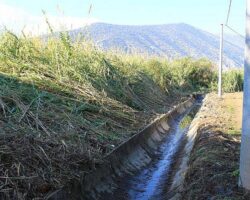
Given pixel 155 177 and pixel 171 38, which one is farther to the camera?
pixel 171 38

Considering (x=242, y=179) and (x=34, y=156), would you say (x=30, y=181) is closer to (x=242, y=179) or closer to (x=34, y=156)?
(x=34, y=156)

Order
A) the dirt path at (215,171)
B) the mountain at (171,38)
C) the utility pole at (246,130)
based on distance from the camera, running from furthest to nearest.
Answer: the mountain at (171,38)
the dirt path at (215,171)
the utility pole at (246,130)

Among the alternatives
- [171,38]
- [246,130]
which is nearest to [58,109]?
[246,130]

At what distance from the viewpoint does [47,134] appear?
6.08m

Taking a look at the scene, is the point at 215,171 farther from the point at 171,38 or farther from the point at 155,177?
the point at 171,38

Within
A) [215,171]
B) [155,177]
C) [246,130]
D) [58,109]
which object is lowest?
[155,177]

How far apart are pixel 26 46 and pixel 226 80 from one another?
2710cm

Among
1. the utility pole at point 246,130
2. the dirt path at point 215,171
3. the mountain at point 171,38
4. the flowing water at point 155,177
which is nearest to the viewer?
the utility pole at point 246,130

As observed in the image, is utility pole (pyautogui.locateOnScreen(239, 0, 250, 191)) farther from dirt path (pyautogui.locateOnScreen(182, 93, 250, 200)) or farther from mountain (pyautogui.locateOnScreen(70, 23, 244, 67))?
mountain (pyautogui.locateOnScreen(70, 23, 244, 67))

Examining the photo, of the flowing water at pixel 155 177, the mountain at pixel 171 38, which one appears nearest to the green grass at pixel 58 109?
the flowing water at pixel 155 177

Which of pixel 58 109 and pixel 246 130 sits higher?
pixel 246 130

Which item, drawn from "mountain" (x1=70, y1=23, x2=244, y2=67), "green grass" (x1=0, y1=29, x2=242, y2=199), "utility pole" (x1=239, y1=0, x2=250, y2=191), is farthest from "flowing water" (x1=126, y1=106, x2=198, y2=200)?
"mountain" (x1=70, y1=23, x2=244, y2=67)

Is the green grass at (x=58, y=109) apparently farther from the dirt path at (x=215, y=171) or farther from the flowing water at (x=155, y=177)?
the dirt path at (x=215, y=171)

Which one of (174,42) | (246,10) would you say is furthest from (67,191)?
(174,42)
